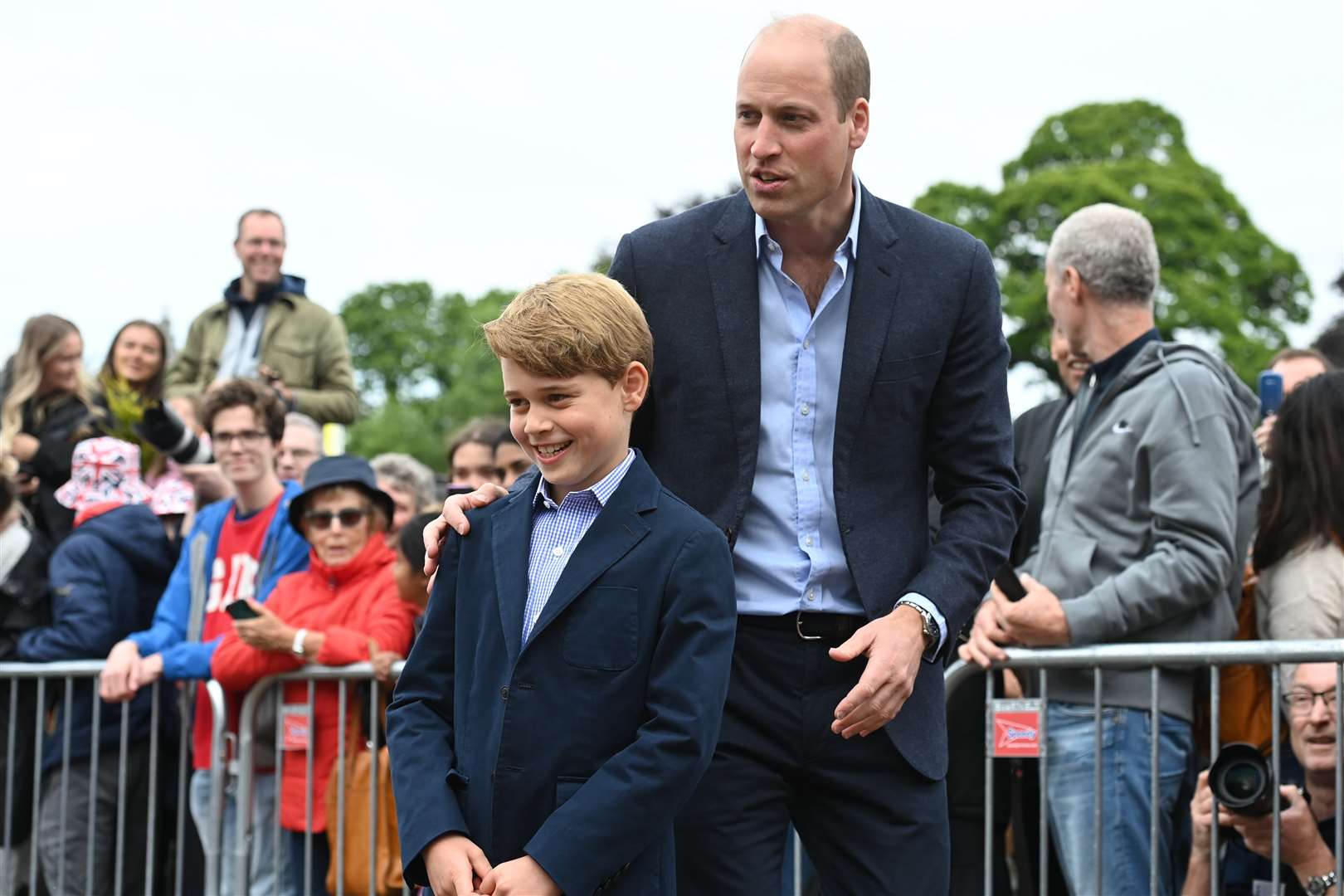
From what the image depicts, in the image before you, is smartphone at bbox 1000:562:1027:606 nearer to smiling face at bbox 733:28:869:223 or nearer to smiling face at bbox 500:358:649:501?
smiling face at bbox 733:28:869:223

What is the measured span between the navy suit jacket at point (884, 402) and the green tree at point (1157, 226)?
29614mm

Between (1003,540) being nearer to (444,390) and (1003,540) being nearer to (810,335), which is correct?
(810,335)

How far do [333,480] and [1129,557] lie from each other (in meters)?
2.78

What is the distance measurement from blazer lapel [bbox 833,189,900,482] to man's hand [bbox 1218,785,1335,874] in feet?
6.44

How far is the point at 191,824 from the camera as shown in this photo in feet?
21.2

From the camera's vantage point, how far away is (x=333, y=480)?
6062 mm

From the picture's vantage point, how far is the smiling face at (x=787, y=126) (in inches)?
125

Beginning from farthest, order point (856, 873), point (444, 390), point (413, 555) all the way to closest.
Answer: point (444, 390) → point (413, 555) → point (856, 873)

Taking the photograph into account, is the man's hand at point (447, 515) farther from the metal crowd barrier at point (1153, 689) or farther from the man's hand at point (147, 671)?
the man's hand at point (147, 671)

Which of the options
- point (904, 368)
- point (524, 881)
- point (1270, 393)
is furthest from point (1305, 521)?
point (524, 881)

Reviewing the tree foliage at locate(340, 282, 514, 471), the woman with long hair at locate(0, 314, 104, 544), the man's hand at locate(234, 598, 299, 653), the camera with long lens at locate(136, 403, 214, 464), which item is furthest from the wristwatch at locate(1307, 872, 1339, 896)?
the tree foliage at locate(340, 282, 514, 471)

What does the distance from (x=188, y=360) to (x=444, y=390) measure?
160 feet

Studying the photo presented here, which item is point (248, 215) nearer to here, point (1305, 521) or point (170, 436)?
point (170, 436)

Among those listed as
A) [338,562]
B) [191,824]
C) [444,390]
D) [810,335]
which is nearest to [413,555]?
[338,562]
